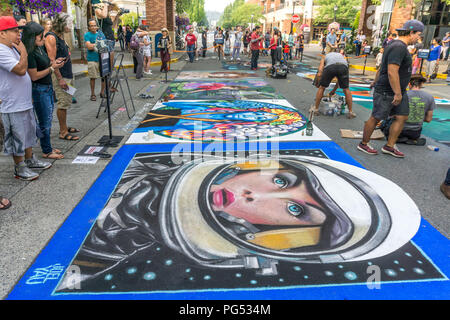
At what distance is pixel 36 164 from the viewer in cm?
452

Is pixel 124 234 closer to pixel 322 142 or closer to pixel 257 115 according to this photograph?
pixel 322 142

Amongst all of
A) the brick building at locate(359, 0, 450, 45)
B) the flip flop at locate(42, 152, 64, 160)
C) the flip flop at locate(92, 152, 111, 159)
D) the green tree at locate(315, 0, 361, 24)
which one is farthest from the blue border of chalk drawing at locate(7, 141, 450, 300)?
the green tree at locate(315, 0, 361, 24)

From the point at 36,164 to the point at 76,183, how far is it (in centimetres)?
82

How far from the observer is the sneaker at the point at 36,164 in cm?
448

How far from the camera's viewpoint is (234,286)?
251 cm

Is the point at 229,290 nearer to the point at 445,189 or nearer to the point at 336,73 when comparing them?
the point at 445,189

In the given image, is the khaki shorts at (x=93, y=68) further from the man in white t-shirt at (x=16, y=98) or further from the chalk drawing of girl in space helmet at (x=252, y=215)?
the chalk drawing of girl in space helmet at (x=252, y=215)

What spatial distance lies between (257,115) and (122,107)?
3390 mm

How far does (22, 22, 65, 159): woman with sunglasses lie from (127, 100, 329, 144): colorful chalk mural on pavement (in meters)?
1.37

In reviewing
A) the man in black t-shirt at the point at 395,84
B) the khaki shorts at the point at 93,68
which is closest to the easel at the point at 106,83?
the khaki shorts at the point at 93,68

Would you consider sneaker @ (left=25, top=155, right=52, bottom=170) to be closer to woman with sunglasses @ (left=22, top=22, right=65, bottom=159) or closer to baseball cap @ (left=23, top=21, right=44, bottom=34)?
woman with sunglasses @ (left=22, top=22, right=65, bottom=159)

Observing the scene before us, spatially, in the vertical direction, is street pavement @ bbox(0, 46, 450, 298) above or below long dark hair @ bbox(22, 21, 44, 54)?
below

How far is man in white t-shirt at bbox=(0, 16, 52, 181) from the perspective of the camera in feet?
11.5
